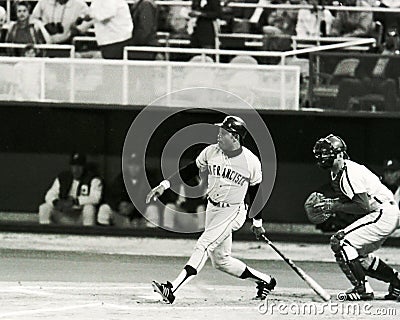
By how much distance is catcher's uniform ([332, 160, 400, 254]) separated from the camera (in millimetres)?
10922

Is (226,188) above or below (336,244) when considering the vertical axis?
above

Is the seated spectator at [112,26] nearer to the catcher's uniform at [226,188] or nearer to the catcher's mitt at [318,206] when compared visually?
the catcher's uniform at [226,188]

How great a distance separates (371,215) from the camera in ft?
36.6

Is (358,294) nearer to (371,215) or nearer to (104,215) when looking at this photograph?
(371,215)

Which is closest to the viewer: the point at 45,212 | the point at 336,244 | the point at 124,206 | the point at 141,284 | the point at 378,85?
the point at 336,244

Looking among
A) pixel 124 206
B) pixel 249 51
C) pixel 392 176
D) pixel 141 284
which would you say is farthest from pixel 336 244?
pixel 124 206

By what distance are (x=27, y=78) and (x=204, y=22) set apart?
2726 mm

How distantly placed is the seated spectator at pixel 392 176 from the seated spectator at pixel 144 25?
3826 mm

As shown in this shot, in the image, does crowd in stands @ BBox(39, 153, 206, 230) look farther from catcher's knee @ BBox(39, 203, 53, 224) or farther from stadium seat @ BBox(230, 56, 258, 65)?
stadium seat @ BBox(230, 56, 258, 65)

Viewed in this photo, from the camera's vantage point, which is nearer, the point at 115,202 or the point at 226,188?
the point at 226,188

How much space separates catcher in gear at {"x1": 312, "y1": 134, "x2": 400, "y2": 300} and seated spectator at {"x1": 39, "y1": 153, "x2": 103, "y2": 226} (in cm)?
631

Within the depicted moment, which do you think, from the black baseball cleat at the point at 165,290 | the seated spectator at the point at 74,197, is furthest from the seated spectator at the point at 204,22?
the black baseball cleat at the point at 165,290

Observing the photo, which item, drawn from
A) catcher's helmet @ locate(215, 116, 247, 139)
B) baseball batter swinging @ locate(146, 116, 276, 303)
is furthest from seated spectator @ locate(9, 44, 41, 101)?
catcher's helmet @ locate(215, 116, 247, 139)

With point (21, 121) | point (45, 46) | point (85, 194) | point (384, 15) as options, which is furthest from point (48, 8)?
point (384, 15)
